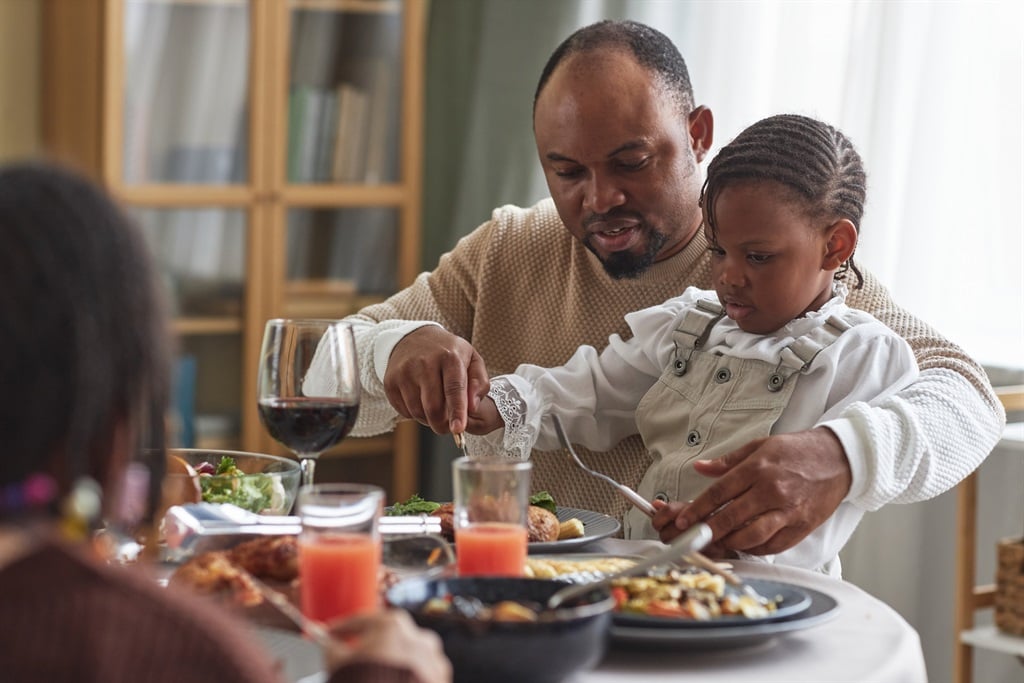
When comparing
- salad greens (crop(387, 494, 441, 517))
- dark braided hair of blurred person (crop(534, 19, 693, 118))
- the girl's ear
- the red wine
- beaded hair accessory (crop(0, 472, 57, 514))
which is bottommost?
salad greens (crop(387, 494, 441, 517))

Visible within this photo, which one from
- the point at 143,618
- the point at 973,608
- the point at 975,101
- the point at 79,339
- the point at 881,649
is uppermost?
the point at 975,101

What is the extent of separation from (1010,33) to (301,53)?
2.02 m

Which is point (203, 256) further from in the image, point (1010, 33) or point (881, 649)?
point (881, 649)

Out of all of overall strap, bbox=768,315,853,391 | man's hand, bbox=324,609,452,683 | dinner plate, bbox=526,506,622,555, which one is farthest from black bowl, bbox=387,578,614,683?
overall strap, bbox=768,315,853,391

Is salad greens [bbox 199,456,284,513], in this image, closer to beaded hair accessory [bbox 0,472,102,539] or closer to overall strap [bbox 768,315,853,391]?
beaded hair accessory [bbox 0,472,102,539]

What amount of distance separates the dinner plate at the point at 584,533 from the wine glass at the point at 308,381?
9.9 inches

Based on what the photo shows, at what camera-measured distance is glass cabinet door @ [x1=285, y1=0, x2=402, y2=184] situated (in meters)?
3.76

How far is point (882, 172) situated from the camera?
8.85 feet

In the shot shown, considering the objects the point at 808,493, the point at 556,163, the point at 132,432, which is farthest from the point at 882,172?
the point at 132,432

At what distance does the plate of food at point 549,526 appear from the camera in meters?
1.43

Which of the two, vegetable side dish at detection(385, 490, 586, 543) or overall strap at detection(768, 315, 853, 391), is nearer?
vegetable side dish at detection(385, 490, 586, 543)

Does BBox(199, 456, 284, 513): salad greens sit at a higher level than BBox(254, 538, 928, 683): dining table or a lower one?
higher

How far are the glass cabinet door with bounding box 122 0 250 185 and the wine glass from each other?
89.2 inches

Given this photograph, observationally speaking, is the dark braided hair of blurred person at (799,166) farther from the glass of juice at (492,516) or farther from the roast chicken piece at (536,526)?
the glass of juice at (492,516)
